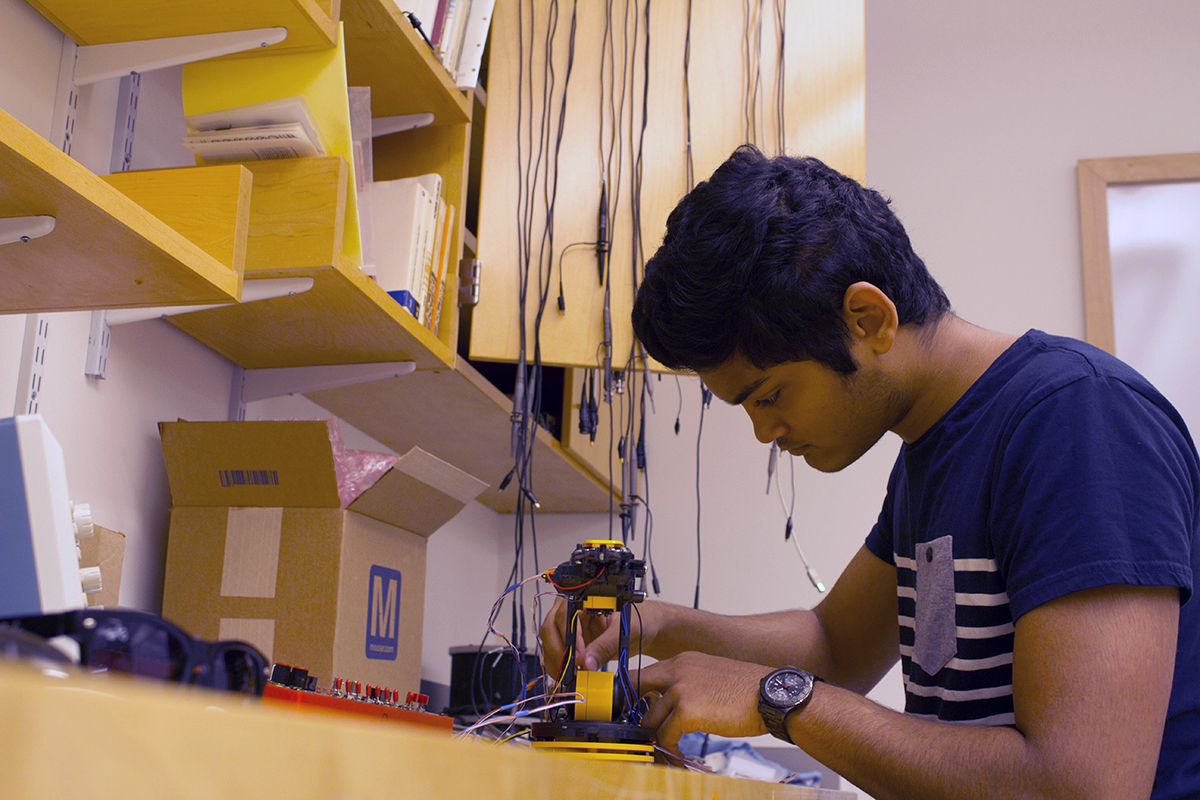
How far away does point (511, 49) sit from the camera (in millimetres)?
1978

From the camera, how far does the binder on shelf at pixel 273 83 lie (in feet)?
4.47

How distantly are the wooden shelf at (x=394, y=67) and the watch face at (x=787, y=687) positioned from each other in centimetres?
115

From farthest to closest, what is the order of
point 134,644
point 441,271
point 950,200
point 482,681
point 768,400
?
point 950,200, point 482,681, point 441,271, point 768,400, point 134,644

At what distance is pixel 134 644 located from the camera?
438mm

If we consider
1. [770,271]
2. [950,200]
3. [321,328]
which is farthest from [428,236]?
[950,200]

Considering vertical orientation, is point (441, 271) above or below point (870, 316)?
above

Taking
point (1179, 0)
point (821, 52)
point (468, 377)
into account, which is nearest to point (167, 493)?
point (468, 377)

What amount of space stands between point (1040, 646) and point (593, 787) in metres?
0.53

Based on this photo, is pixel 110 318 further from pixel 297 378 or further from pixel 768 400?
pixel 768 400

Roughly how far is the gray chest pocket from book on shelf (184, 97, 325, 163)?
0.98m

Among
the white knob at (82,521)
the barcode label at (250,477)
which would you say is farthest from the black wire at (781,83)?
the white knob at (82,521)

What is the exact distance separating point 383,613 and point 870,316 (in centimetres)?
93

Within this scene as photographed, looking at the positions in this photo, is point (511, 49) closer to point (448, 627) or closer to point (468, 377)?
point (468, 377)

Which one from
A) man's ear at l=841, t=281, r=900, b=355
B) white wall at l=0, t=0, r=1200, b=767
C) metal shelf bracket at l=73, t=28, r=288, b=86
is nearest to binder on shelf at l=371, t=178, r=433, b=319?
metal shelf bracket at l=73, t=28, r=288, b=86
